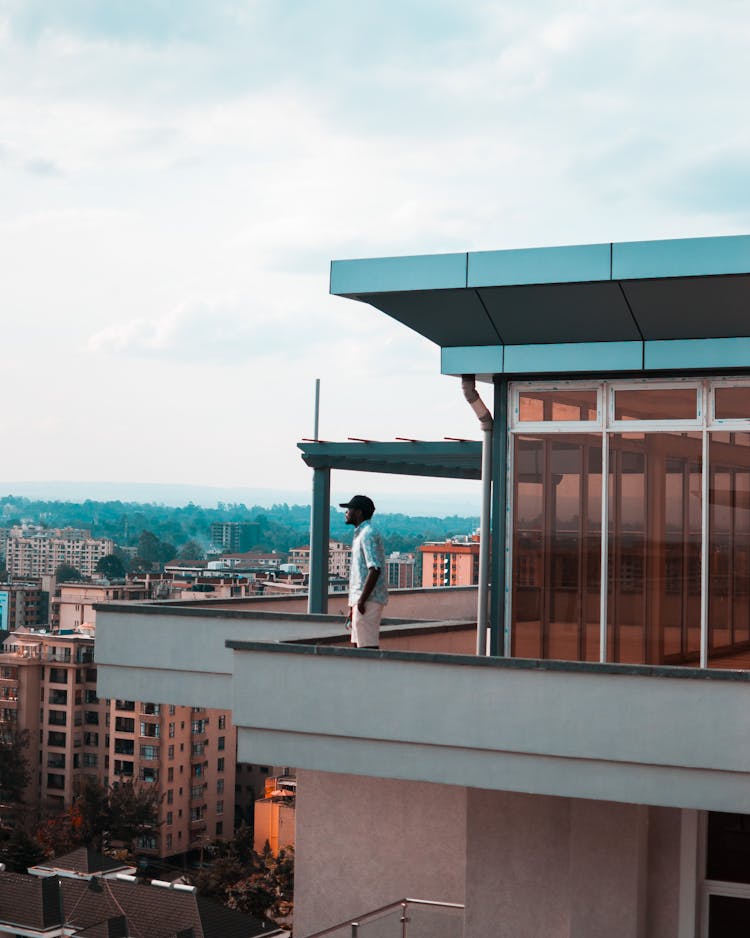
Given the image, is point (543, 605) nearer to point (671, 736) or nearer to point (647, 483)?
point (647, 483)

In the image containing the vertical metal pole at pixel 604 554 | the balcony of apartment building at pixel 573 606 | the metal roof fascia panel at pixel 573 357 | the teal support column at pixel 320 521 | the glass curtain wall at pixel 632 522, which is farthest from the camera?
the teal support column at pixel 320 521

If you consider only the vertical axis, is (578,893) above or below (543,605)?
below

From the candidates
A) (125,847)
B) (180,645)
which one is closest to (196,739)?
(125,847)

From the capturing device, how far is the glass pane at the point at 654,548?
10.8m

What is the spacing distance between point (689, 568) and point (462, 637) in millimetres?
2518

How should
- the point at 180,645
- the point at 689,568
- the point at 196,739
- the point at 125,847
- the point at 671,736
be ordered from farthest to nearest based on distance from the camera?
1. the point at 196,739
2. the point at 125,847
3. the point at 180,645
4. the point at 689,568
5. the point at 671,736

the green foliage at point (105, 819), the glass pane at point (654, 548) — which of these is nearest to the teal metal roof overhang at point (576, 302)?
the glass pane at point (654, 548)

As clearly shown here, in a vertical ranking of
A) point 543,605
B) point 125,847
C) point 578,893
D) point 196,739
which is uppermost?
point 543,605

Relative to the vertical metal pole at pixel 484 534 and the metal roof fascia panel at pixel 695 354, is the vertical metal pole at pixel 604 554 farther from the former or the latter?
the vertical metal pole at pixel 484 534

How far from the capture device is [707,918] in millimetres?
9898

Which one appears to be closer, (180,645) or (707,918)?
(707,918)

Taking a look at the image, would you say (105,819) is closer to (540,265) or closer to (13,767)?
(13,767)

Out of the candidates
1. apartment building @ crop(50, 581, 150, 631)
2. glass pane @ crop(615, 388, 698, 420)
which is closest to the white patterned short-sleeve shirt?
glass pane @ crop(615, 388, 698, 420)

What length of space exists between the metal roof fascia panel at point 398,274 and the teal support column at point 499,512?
1.27 meters
